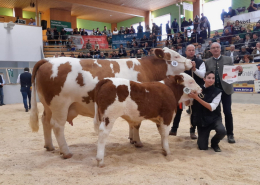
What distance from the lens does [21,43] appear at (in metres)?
13.0

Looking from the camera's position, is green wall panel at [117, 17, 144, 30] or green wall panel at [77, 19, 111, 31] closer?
green wall panel at [117, 17, 144, 30]

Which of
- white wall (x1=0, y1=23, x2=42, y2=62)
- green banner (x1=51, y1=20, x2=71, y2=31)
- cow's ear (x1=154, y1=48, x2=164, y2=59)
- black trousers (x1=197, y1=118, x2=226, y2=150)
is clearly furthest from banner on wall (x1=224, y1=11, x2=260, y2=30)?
green banner (x1=51, y1=20, x2=71, y2=31)

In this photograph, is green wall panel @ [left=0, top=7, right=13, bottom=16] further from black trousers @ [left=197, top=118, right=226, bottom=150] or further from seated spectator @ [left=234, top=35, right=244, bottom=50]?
black trousers @ [left=197, top=118, right=226, bottom=150]

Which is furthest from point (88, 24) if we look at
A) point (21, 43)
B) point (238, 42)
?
point (238, 42)

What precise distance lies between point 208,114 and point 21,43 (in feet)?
41.1

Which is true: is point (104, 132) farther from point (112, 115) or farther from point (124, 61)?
point (124, 61)

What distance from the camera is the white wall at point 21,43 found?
12.5 m

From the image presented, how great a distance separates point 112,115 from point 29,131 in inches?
128

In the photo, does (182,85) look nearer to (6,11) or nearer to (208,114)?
(208,114)

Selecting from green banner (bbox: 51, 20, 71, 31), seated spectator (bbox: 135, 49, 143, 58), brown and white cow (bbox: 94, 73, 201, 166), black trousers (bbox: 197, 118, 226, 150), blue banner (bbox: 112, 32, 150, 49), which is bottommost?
black trousers (bbox: 197, 118, 226, 150)

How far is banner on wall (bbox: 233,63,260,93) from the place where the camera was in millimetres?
7648

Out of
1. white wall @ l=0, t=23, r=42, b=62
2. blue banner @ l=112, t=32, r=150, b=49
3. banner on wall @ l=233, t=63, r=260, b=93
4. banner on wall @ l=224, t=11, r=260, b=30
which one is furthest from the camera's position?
A: blue banner @ l=112, t=32, r=150, b=49

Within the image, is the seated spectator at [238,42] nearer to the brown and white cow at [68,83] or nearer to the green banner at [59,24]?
the brown and white cow at [68,83]

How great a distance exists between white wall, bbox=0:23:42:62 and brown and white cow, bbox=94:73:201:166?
38.9 ft
